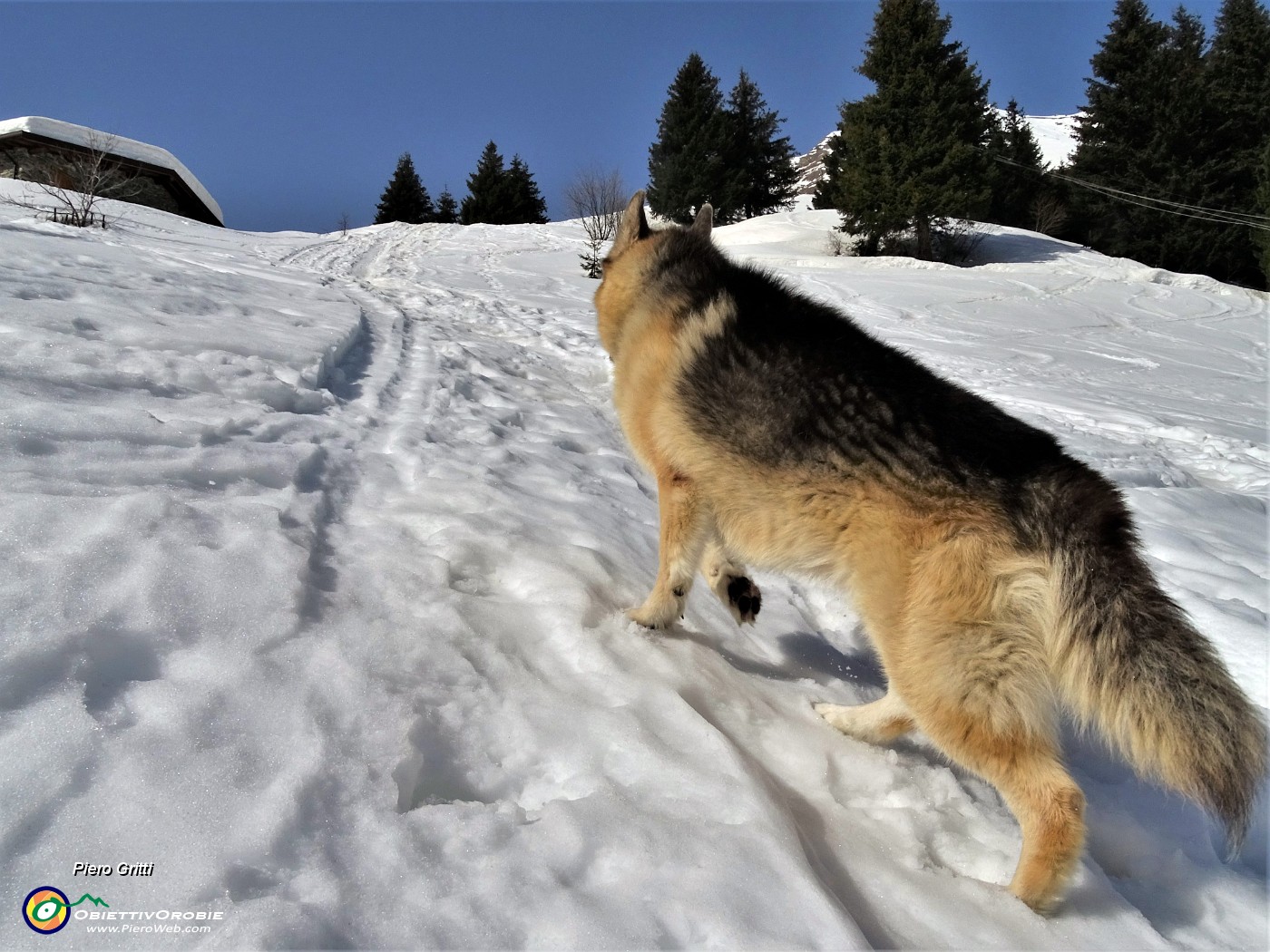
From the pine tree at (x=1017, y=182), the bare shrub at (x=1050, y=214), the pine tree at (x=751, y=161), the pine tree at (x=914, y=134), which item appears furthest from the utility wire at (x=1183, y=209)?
the pine tree at (x=751, y=161)

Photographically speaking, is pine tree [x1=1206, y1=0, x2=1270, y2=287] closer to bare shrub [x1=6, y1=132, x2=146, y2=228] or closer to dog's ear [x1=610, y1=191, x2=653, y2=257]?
dog's ear [x1=610, y1=191, x2=653, y2=257]

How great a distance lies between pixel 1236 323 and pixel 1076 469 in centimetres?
2318

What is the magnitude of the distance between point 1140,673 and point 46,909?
248cm

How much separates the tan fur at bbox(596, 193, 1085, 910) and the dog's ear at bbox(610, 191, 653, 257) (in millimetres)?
1809

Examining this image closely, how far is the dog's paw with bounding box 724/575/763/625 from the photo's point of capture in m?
2.93

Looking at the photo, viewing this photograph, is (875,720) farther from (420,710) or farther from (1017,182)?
(1017,182)

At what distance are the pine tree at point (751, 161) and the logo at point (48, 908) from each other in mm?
39311

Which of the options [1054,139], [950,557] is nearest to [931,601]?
[950,557]

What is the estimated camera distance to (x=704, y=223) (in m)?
4.14

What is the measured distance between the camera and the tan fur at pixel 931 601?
191 cm

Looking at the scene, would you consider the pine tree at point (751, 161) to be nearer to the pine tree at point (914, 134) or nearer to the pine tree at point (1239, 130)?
the pine tree at point (914, 134)

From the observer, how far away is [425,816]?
1.46 meters

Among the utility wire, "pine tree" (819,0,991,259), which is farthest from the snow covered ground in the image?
the utility wire

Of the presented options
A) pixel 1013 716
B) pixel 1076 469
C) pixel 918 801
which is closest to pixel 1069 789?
pixel 1013 716
